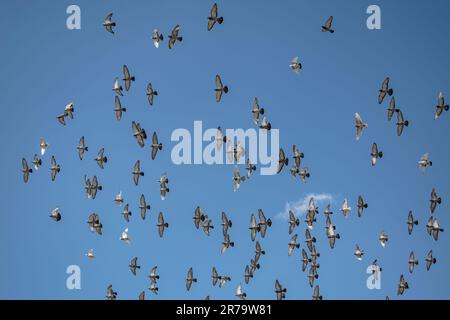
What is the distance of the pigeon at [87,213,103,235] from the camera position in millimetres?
81500

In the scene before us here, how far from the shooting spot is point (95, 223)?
82000 mm

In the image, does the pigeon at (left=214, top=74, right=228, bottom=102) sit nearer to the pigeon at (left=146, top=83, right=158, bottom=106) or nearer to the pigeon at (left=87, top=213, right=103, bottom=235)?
the pigeon at (left=146, top=83, right=158, bottom=106)

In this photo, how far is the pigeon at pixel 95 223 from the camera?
267 feet

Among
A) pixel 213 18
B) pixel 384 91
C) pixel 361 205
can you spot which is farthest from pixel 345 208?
pixel 213 18

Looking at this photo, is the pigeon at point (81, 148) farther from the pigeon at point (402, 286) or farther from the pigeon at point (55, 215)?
the pigeon at point (402, 286)

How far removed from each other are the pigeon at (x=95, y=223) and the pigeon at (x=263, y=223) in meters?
14.5

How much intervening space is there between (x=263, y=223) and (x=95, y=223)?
1543 cm

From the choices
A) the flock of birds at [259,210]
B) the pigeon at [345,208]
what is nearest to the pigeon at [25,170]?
the flock of birds at [259,210]

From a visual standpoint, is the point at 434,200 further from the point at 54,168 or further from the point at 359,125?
the point at 54,168

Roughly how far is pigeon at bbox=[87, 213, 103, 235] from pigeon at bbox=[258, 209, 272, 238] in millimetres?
14526

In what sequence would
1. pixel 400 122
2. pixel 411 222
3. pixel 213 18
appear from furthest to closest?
pixel 411 222 → pixel 400 122 → pixel 213 18

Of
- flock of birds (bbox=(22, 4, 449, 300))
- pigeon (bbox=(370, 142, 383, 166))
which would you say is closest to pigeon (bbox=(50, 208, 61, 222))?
flock of birds (bbox=(22, 4, 449, 300))
